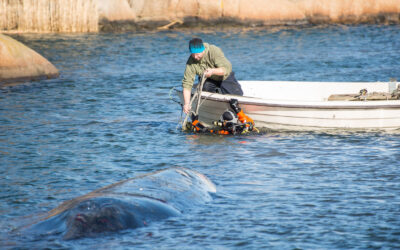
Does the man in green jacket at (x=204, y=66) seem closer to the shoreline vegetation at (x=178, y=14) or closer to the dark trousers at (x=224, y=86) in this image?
the dark trousers at (x=224, y=86)

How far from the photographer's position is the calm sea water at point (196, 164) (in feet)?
26.2

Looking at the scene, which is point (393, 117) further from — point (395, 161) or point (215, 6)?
point (215, 6)

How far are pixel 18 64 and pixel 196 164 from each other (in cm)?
1200

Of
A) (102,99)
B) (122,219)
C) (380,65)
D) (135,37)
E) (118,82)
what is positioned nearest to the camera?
(122,219)

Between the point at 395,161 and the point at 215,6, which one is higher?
the point at 215,6

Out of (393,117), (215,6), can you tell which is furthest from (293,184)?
(215,6)

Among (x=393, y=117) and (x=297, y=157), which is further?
(x=393, y=117)

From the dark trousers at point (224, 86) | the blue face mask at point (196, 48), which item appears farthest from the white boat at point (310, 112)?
the blue face mask at point (196, 48)

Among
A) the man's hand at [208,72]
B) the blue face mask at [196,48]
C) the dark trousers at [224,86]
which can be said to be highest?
the blue face mask at [196,48]

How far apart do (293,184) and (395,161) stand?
2350mm

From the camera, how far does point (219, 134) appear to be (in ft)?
45.2

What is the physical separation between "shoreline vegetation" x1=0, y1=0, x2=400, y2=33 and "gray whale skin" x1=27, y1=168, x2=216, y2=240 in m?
27.3

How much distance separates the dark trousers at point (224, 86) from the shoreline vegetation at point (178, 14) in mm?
22657

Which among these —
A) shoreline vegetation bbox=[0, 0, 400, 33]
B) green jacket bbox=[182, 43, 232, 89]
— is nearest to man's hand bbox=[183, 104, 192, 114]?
Result: green jacket bbox=[182, 43, 232, 89]
